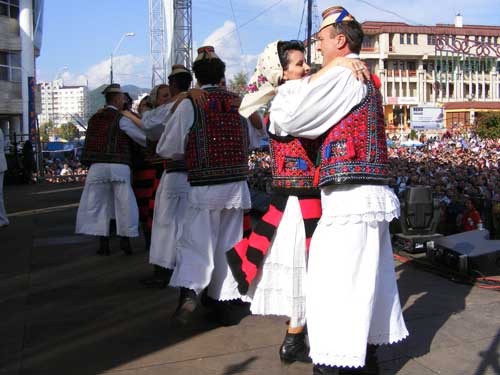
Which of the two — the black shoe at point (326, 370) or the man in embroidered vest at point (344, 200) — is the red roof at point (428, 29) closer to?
the man in embroidered vest at point (344, 200)

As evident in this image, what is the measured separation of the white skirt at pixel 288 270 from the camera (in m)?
3.51

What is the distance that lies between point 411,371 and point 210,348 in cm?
126

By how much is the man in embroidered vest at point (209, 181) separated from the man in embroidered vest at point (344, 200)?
1.26 meters

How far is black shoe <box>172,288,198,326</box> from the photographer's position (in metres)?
4.14

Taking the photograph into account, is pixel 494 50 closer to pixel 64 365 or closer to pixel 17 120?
pixel 17 120

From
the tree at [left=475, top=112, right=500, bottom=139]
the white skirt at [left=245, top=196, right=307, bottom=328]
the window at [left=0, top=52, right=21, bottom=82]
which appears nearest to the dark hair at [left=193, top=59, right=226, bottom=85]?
the white skirt at [left=245, top=196, right=307, bottom=328]

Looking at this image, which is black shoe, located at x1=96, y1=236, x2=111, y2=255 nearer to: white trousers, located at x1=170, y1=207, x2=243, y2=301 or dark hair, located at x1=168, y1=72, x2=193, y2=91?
dark hair, located at x1=168, y1=72, x2=193, y2=91

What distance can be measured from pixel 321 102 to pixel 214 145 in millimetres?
1543

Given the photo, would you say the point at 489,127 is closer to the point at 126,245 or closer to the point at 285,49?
the point at 126,245

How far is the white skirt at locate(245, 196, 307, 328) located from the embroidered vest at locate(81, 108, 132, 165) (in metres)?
3.51

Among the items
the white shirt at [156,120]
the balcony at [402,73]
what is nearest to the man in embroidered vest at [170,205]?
the white shirt at [156,120]

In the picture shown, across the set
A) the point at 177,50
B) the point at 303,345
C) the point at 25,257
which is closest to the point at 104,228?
the point at 25,257

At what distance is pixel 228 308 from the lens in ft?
14.4

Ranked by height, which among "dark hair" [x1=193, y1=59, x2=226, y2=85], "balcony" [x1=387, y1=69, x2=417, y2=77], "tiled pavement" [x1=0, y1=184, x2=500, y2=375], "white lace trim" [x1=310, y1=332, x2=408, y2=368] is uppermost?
"balcony" [x1=387, y1=69, x2=417, y2=77]
